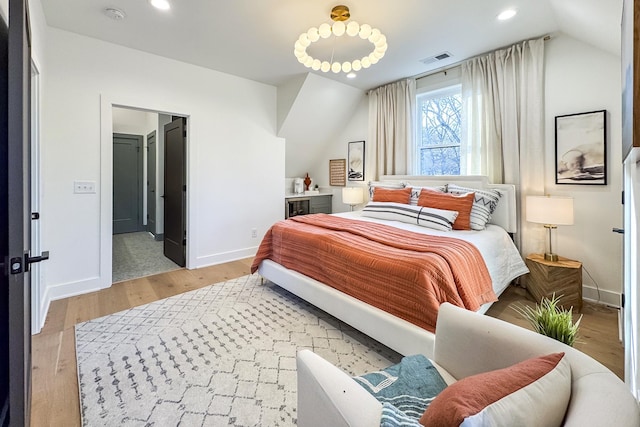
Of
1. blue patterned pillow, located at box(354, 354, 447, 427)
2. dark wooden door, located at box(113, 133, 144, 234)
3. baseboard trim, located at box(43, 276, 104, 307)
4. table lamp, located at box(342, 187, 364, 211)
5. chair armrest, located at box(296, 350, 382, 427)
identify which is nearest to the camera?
chair armrest, located at box(296, 350, 382, 427)

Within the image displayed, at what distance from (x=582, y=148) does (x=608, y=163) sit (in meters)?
0.24

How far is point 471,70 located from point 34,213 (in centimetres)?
453

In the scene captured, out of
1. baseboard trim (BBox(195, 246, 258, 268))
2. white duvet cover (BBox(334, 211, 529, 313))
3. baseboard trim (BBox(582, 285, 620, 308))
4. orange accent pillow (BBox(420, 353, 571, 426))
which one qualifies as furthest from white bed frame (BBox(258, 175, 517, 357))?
baseboard trim (BBox(195, 246, 258, 268))

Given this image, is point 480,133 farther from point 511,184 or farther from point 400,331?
point 400,331

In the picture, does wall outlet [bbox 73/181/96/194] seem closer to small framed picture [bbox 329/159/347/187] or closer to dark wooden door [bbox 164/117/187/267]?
dark wooden door [bbox 164/117/187/267]

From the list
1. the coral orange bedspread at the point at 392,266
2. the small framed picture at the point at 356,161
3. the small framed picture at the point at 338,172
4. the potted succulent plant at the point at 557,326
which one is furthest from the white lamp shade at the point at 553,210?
the small framed picture at the point at 338,172

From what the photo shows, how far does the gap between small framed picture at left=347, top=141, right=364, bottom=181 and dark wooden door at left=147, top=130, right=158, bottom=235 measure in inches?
142

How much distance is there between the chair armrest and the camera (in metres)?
0.73

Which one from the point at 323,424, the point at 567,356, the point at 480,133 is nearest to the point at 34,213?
the point at 323,424

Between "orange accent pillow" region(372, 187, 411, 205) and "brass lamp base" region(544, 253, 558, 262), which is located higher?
"orange accent pillow" region(372, 187, 411, 205)

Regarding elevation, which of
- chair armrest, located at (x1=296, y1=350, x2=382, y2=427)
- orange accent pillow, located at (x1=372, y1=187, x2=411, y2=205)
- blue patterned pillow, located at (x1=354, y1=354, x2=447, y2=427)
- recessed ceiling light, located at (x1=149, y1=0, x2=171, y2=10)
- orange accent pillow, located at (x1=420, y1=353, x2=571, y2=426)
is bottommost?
blue patterned pillow, located at (x1=354, y1=354, x2=447, y2=427)

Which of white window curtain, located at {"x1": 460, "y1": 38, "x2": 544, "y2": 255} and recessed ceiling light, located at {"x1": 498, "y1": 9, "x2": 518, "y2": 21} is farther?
white window curtain, located at {"x1": 460, "y1": 38, "x2": 544, "y2": 255}

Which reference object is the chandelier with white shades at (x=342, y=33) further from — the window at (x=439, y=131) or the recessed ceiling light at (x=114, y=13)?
the window at (x=439, y=131)

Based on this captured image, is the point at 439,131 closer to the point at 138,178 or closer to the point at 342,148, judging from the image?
the point at 342,148
